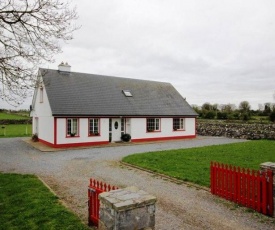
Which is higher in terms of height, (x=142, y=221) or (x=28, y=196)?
(x=142, y=221)

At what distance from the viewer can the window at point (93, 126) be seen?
2223 cm

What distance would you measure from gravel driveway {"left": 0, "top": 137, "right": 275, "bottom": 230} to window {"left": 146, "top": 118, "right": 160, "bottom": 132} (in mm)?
10140

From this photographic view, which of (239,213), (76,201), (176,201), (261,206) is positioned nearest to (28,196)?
(76,201)

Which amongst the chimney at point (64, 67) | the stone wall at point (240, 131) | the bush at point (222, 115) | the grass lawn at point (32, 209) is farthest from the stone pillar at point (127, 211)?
the bush at point (222, 115)

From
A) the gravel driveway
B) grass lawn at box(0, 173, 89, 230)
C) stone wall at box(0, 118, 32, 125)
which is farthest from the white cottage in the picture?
stone wall at box(0, 118, 32, 125)

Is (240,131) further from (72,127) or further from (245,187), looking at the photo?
(245,187)

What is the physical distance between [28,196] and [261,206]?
23.4 ft

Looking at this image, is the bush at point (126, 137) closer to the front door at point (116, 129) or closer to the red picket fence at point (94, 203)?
the front door at point (116, 129)

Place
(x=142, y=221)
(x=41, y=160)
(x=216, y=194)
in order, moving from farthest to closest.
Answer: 1. (x=41, y=160)
2. (x=216, y=194)
3. (x=142, y=221)

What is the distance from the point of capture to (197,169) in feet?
39.3

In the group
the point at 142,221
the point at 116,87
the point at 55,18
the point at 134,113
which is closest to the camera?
the point at 142,221

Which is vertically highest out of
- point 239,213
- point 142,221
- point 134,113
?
point 134,113

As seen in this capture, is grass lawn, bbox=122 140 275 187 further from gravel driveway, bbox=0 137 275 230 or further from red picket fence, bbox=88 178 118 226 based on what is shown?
red picket fence, bbox=88 178 118 226

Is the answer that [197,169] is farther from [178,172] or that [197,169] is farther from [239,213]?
[239,213]
